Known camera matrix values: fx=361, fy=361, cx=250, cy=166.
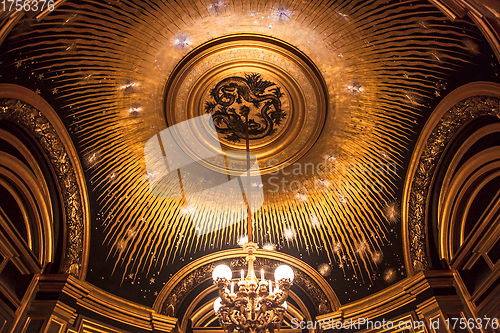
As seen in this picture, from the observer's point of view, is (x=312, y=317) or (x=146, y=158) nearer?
(x=146, y=158)

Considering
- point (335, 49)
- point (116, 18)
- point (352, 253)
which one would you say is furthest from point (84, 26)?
point (352, 253)

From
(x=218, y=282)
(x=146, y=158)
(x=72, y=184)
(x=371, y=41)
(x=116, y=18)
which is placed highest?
(x=371, y=41)

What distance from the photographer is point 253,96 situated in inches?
255

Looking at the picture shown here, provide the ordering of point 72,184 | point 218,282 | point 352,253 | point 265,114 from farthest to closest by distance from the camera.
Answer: point 352,253 → point 265,114 → point 72,184 → point 218,282

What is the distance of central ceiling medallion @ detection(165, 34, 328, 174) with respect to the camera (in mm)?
5977

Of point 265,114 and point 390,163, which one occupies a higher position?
point 265,114

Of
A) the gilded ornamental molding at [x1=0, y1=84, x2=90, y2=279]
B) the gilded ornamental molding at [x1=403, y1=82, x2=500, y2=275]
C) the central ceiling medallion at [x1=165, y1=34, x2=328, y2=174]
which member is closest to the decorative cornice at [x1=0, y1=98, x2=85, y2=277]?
the gilded ornamental molding at [x1=0, y1=84, x2=90, y2=279]

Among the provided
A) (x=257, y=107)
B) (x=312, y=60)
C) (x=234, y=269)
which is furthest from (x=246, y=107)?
(x=234, y=269)

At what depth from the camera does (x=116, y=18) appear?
199 inches

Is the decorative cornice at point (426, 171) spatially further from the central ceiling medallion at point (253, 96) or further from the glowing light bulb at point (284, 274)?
the glowing light bulb at point (284, 274)

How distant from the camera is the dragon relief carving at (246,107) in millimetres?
6375

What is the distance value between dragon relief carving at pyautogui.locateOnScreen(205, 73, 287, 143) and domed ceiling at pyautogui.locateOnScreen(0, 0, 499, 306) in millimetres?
25

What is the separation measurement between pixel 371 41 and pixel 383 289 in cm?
447

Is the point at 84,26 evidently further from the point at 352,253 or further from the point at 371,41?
the point at 352,253
